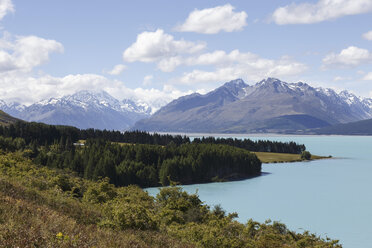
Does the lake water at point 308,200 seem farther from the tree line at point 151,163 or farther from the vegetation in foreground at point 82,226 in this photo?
the vegetation in foreground at point 82,226

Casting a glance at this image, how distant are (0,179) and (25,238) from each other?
44.5ft

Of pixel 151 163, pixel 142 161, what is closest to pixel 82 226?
pixel 142 161

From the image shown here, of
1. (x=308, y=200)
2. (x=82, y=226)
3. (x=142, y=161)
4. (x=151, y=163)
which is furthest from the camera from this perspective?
(x=151, y=163)

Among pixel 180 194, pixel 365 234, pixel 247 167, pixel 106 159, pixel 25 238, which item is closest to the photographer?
pixel 25 238

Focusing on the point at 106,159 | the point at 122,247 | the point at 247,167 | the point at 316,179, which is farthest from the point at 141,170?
the point at 122,247

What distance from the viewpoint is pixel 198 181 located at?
15562 centimetres

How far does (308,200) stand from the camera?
383ft

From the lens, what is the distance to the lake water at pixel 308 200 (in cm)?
8176

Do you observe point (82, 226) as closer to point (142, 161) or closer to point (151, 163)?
point (142, 161)

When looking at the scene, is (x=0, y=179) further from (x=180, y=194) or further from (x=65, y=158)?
(x=65, y=158)

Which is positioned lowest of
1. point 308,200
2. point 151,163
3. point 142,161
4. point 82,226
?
point 308,200

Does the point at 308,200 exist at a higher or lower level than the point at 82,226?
lower

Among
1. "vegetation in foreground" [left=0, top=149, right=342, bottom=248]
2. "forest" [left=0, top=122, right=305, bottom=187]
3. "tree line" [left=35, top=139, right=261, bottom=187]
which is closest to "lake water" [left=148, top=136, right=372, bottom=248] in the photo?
"tree line" [left=35, top=139, right=261, bottom=187]

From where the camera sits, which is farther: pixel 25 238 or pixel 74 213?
pixel 74 213
